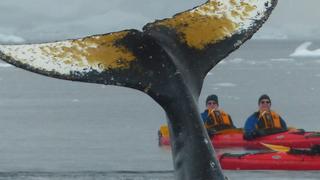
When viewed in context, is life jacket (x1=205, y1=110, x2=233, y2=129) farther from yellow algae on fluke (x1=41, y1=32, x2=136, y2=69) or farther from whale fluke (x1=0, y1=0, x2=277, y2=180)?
yellow algae on fluke (x1=41, y1=32, x2=136, y2=69)

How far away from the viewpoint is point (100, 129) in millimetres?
25016

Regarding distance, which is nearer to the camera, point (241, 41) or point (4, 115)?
point (241, 41)

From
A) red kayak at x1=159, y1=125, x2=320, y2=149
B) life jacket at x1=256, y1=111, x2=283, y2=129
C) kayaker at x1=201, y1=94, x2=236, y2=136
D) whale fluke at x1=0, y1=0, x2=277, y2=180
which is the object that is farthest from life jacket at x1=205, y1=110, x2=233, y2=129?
whale fluke at x1=0, y1=0, x2=277, y2=180

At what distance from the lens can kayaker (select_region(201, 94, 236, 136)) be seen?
20.9 metres

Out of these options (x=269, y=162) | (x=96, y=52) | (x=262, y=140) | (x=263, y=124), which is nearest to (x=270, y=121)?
(x=263, y=124)

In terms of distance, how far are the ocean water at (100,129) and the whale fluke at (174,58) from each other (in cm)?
851

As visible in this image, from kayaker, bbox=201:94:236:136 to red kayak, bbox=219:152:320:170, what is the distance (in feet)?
13.3

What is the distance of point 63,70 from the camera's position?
547 centimetres

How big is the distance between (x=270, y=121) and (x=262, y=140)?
0.53 m

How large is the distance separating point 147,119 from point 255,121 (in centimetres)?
832

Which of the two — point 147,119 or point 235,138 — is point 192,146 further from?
point 147,119

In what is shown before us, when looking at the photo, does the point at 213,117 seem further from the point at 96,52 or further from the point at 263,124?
the point at 96,52

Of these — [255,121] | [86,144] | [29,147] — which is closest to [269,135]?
[255,121]

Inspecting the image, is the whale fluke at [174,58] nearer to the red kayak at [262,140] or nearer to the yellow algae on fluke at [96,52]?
the yellow algae on fluke at [96,52]
